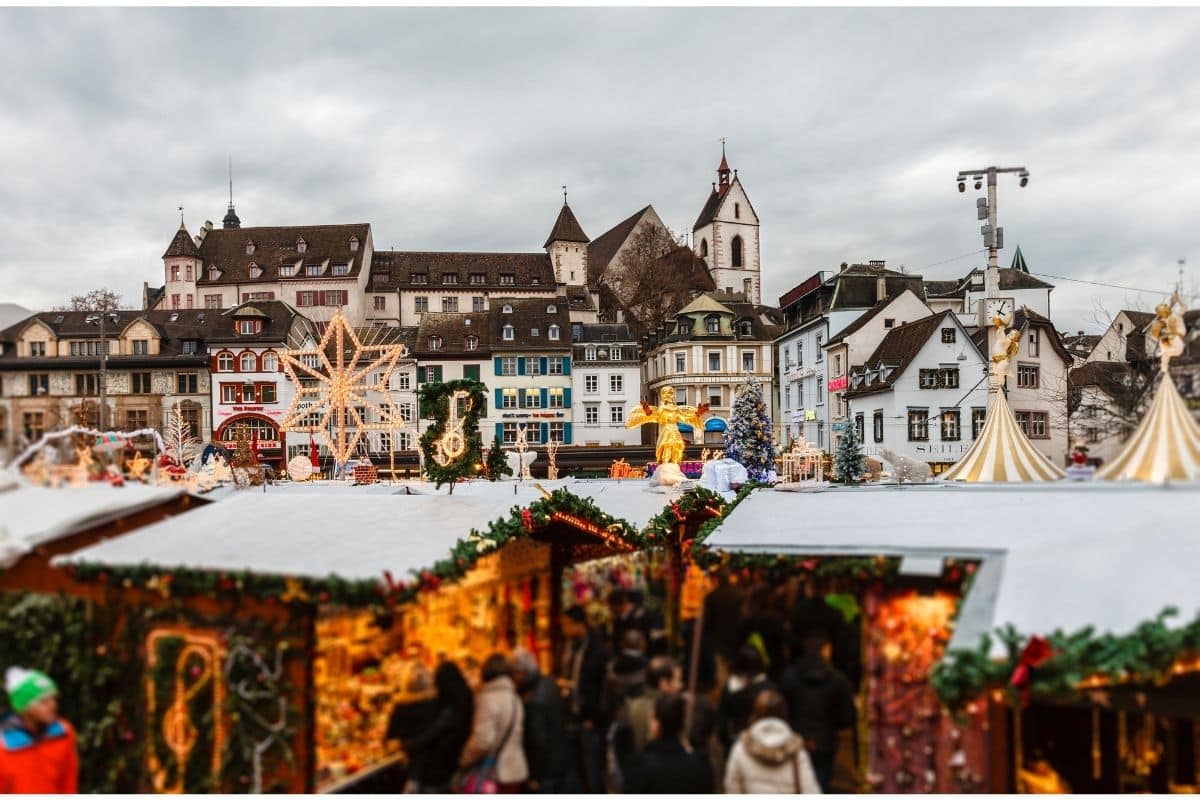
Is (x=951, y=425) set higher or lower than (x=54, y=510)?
lower

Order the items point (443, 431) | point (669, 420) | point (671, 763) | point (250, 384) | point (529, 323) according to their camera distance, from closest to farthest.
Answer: point (671, 763), point (443, 431), point (669, 420), point (250, 384), point (529, 323)

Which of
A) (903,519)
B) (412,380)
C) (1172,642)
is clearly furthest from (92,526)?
(412,380)

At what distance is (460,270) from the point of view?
66438 mm

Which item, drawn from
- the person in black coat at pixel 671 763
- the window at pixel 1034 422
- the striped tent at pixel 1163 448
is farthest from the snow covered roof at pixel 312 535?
the window at pixel 1034 422

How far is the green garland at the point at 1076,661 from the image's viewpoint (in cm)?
523

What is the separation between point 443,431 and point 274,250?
191 ft

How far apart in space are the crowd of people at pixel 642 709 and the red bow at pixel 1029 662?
1471 millimetres

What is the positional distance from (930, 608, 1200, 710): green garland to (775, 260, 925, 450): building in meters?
35.0

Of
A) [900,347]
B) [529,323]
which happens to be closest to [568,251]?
[529,323]

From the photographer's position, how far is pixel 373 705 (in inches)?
270

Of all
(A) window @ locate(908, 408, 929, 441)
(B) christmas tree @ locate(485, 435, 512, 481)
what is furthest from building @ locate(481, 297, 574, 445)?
(B) christmas tree @ locate(485, 435, 512, 481)

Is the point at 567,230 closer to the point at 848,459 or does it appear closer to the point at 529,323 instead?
the point at 529,323

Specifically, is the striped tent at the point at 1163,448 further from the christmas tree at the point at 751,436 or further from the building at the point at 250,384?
the building at the point at 250,384

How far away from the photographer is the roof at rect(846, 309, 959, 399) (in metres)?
34.8
